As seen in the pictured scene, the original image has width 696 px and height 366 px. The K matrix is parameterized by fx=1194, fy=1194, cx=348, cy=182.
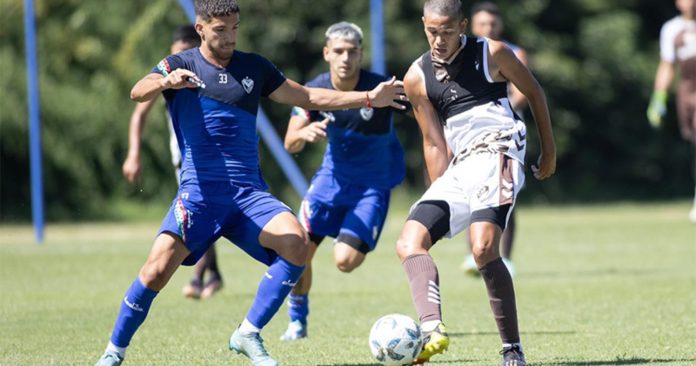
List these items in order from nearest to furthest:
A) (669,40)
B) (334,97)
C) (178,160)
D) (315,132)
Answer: (334,97) → (315,132) → (178,160) → (669,40)

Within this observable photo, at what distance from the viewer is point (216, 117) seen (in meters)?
6.45

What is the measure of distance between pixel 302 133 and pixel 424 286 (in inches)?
78.7

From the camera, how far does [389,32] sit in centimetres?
2247

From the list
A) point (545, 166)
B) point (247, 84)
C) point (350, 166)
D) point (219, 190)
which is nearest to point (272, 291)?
point (219, 190)

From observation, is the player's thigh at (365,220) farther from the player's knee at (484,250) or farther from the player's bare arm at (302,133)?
the player's knee at (484,250)

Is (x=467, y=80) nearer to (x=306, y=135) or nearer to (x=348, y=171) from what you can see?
(x=306, y=135)

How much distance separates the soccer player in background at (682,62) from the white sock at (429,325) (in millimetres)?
9550

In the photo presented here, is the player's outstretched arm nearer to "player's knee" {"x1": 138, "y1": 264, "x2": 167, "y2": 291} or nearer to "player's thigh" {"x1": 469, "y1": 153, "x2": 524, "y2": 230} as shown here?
"player's knee" {"x1": 138, "y1": 264, "x2": 167, "y2": 291}

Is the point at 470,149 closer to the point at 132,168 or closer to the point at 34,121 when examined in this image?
the point at 132,168

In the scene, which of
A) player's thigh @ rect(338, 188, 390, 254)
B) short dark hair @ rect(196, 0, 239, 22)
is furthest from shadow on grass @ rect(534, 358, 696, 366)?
short dark hair @ rect(196, 0, 239, 22)

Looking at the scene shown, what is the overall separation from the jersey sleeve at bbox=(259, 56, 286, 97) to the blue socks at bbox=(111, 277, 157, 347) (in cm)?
128

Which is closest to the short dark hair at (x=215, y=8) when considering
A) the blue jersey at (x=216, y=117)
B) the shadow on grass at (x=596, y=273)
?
the blue jersey at (x=216, y=117)

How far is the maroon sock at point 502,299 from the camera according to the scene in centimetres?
618

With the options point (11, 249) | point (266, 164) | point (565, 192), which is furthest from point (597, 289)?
point (565, 192)
